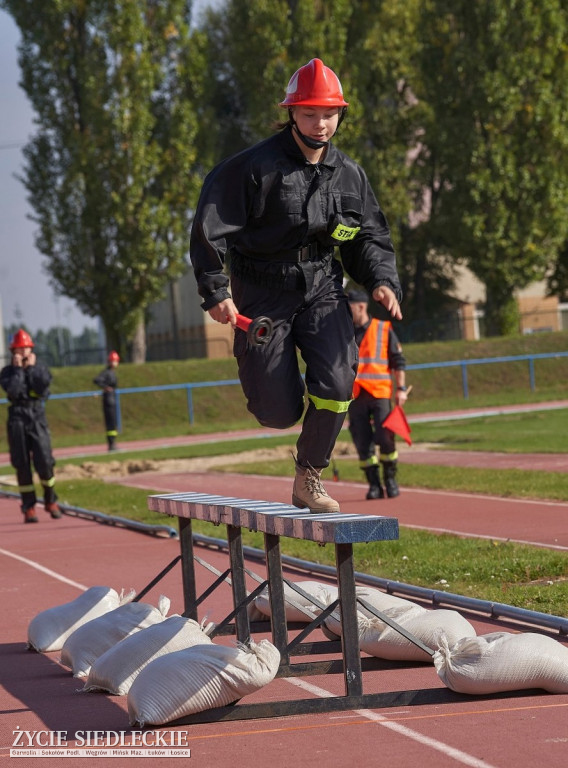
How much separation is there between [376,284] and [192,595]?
240 cm

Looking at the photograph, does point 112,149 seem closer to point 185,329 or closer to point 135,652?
point 185,329

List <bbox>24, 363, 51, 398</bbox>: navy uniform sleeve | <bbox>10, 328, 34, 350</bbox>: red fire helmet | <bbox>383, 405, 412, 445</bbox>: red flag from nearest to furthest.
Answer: <bbox>383, 405, 412, 445</bbox>: red flag
<bbox>24, 363, 51, 398</bbox>: navy uniform sleeve
<bbox>10, 328, 34, 350</bbox>: red fire helmet

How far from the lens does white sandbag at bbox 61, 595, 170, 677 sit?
21.8 feet

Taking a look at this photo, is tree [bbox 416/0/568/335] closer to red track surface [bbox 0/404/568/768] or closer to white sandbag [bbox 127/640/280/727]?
red track surface [bbox 0/404/568/768]

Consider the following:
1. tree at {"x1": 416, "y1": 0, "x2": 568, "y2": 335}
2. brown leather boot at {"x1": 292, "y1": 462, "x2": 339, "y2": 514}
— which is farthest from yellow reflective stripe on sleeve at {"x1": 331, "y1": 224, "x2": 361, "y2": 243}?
tree at {"x1": 416, "y1": 0, "x2": 568, "y2": 335}

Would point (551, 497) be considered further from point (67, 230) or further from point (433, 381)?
point (67, 230)

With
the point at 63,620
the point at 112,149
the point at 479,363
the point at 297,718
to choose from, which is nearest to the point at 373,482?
the point at 63,620

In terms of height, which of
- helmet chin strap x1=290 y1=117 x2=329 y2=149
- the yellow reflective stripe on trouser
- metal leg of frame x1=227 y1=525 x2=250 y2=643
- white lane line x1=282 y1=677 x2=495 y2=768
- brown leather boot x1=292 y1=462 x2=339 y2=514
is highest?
helmet chin strap x1=290 y1=117 x2=329 y2=149

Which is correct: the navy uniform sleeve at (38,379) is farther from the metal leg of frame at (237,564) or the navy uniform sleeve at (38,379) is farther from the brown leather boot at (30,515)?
the metal leg of frame at (237,564)

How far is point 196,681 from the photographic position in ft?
17.5

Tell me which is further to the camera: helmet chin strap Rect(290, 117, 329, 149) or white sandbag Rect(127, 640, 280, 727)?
helmet chin strap Rect(290, 117, 329, 149)

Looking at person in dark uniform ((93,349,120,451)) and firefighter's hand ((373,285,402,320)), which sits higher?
firefighter's hand ((373,285,402,320))

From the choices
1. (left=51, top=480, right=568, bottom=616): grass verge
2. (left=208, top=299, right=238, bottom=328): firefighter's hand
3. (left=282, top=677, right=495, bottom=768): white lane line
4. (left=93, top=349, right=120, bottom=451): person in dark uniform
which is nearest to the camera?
(left=282, top=677, right=495, bottom=768): white lane line

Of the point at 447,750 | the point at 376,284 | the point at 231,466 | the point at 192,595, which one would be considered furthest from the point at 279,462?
the point at 447,750
